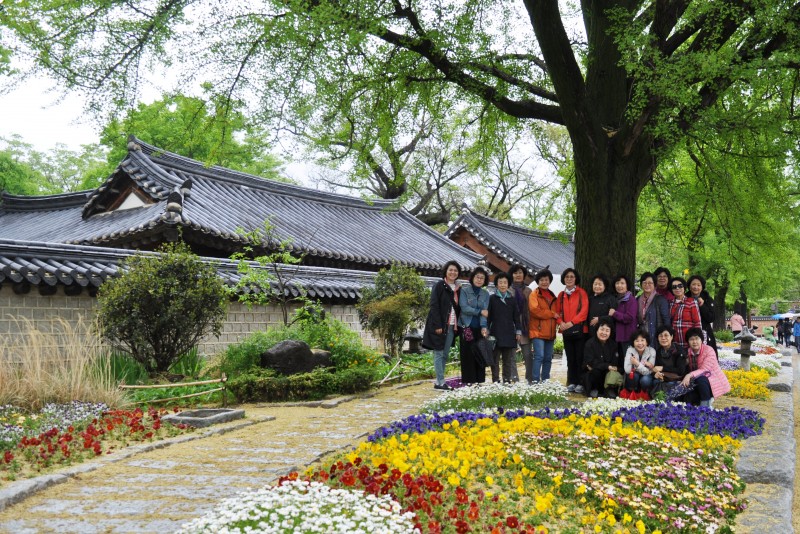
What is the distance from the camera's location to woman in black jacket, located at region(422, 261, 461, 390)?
997 centimetres

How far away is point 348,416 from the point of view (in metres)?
8.56

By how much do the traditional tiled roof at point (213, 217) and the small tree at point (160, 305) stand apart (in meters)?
4.46

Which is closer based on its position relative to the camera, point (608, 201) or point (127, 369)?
point (608, 201)

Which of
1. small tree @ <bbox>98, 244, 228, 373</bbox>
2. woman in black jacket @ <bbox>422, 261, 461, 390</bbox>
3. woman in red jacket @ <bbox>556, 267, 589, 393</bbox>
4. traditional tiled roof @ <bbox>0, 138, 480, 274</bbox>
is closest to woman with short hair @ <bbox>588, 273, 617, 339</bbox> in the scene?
woman in red jacket @ <bbox>556, 267, 589, 393</bbox>

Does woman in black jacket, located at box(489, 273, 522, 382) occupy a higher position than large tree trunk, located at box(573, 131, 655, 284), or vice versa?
large tree trunk, located at box(573, 131, 655, 284)

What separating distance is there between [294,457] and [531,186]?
3766 cm

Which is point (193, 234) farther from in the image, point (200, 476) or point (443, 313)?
point (200, 476)

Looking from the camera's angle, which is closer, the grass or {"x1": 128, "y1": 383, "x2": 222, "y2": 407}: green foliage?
the grass

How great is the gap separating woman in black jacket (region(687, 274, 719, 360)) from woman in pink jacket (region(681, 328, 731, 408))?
1.45 metres

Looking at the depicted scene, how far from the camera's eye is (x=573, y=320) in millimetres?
9953

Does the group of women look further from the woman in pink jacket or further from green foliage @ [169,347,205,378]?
green foliage @ [169,347,205,378]

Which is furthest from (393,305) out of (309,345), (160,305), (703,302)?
(703,302)

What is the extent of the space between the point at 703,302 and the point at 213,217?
11929 mm

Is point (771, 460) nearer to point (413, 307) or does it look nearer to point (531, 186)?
point (413, 307)
